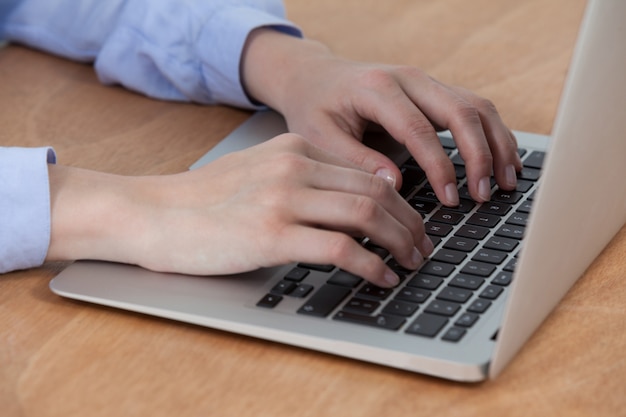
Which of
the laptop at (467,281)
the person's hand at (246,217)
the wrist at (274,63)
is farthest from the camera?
the wrist at (274,63)

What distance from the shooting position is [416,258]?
688 millimetres

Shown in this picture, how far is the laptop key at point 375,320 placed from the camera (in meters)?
0.62

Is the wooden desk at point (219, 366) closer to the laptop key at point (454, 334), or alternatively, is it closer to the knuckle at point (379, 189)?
the laptop key at point (454, 334)

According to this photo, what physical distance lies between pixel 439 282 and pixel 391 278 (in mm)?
34

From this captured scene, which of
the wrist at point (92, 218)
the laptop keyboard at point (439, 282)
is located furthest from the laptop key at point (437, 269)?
the wrist at point (92, 218)

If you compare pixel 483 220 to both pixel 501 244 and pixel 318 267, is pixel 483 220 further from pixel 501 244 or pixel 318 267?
pixel 318 267

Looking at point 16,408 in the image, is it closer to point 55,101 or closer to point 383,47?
point 55,101

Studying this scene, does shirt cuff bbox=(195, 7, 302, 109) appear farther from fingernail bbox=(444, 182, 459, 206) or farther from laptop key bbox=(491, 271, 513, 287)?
laptop key bbox=(491, 271, 513, 287)

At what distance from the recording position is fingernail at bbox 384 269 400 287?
66 centimetres

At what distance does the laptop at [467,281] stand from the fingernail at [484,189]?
25 mm

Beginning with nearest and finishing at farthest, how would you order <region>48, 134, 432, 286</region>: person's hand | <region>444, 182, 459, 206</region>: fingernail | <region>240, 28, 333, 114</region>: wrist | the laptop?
the laptop → <region>48, 134, 432, 286</region>: person's hand → <region>444, 182, 459, 206</region>: fingernail → <region>240, 28, 333, 114</region>: wrist

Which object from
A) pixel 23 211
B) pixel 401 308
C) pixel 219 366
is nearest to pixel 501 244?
pixel 401 308

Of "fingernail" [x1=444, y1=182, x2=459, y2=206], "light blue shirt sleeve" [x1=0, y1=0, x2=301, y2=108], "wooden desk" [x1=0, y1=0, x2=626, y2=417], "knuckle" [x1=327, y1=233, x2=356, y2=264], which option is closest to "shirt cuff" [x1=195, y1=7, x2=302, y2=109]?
"light blue shirt sleeve" [x1=0, y1=0, x2=301, y2=108]

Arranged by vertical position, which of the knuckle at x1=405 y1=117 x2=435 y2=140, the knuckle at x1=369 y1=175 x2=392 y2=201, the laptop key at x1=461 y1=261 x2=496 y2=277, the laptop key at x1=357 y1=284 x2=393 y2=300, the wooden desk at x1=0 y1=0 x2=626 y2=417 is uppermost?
the knuckle at x1=369 y1=175 x2=392 y2=201
